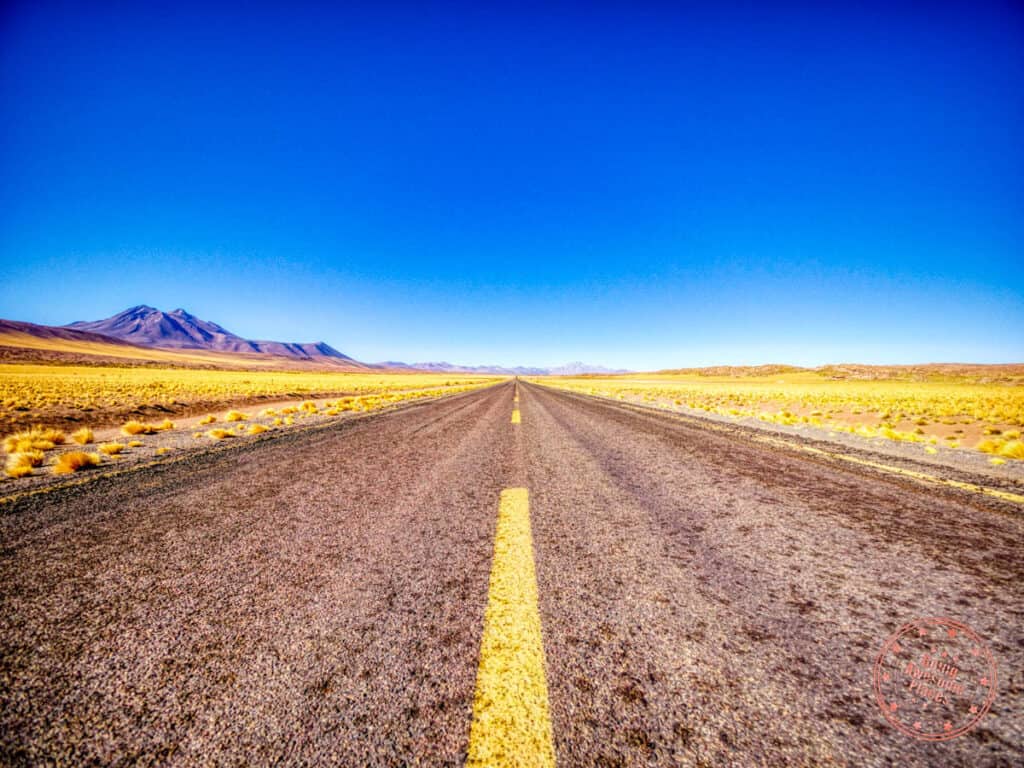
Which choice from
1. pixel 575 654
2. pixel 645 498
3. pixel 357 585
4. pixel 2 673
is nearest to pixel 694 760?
pixel 575 654

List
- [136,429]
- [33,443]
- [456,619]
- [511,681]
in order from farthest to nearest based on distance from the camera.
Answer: [136,429]
[33,443]
[456,619]
[511,681]

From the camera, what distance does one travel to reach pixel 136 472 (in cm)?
438

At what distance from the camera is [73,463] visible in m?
4.69

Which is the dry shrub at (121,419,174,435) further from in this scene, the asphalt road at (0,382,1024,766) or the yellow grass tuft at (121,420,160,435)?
the asphalt road at (0,382,1024,766)

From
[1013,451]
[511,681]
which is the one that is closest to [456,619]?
[511,681]

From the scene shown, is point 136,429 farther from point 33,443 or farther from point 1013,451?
point 1013,451

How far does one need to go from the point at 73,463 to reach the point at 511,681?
6303mm

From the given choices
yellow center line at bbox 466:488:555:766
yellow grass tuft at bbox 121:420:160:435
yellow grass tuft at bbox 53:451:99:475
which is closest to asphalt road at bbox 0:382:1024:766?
yellow center line at bbox 466:488:555:766

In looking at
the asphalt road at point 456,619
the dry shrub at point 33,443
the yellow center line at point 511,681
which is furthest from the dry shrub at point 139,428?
the yellow center line at point 511,681

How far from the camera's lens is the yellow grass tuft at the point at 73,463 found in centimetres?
454

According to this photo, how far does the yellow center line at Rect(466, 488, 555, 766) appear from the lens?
41.0 inches

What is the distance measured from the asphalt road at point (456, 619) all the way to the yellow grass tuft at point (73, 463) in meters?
1.58

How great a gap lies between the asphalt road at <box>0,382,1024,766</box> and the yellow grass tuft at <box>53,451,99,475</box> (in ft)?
5.18

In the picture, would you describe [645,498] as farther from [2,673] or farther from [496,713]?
[2,673]
